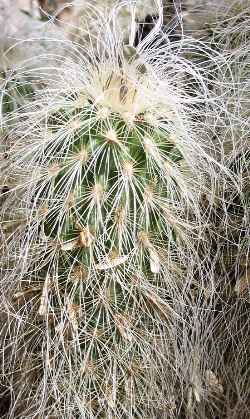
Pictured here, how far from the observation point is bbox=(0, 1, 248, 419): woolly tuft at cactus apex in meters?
1.06

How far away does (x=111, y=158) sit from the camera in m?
1.06

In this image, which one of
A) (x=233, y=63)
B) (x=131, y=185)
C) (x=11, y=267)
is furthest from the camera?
(x=233, y=63)

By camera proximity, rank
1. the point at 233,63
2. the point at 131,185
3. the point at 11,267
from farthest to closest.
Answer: the point at 233,63 → the point at 11,267 → the point at 131,185

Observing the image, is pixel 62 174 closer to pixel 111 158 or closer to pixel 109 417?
pixel 111 158

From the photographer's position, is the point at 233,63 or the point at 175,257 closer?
the point at 175,257

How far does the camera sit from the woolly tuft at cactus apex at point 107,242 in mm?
1061

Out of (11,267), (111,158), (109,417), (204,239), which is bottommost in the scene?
(109,417)

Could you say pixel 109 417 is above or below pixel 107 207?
below

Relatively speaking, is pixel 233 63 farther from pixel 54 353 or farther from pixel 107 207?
pixel 54 353

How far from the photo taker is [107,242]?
1.07 meters

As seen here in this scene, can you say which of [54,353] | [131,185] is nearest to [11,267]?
[54,353]

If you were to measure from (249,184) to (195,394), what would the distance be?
0.41 meters

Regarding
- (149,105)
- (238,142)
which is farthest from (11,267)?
(238,142)

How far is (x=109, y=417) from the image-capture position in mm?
1126
